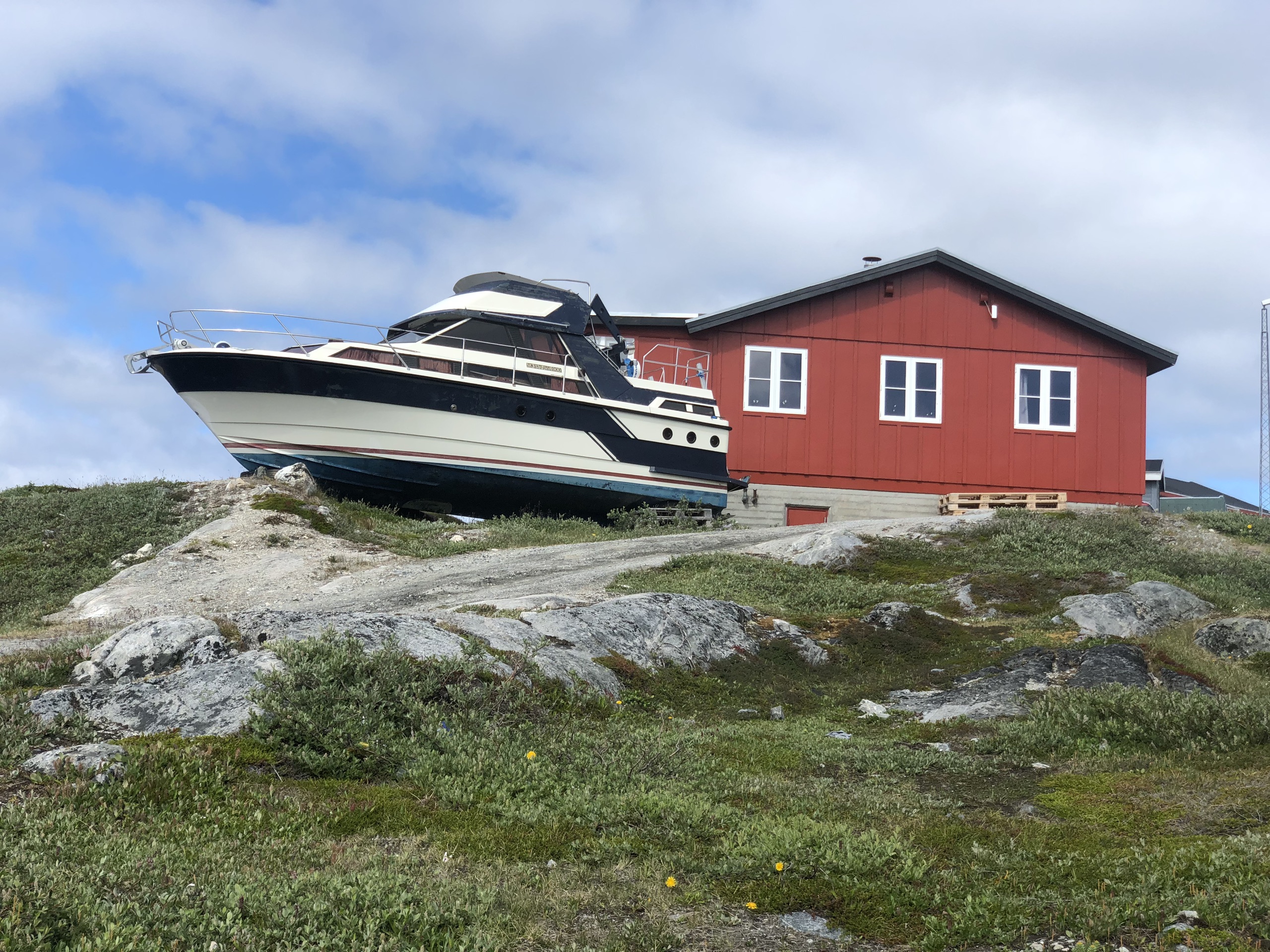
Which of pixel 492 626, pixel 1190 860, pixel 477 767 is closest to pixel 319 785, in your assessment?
pixel 477 767

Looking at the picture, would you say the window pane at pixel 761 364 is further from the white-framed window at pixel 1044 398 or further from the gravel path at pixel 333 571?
the gravel path at pixel 333 571

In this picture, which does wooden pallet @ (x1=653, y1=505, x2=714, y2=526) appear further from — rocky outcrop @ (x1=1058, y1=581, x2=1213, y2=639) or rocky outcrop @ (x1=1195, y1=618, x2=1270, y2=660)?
rocky outcrop @ (x1=1195, y1=618, x2=1270, y2=660)

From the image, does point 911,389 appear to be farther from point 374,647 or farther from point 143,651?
point 143,651

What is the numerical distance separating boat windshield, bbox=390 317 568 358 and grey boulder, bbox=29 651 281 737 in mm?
17321

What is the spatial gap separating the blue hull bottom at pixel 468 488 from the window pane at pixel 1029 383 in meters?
9.78

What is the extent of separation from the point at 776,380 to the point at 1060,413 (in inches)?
331

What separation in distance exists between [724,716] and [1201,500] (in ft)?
148

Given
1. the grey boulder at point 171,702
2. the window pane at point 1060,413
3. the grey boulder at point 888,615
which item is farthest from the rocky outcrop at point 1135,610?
the window pane at point 1060,413

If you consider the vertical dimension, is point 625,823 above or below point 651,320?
below

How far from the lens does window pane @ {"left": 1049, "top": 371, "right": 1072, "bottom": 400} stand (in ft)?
A: 96.7

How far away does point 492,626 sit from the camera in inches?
366

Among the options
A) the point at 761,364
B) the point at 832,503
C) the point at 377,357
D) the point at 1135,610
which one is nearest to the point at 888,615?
the point at 1135,610

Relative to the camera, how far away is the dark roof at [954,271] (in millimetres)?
28375

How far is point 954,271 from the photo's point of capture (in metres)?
29.5
